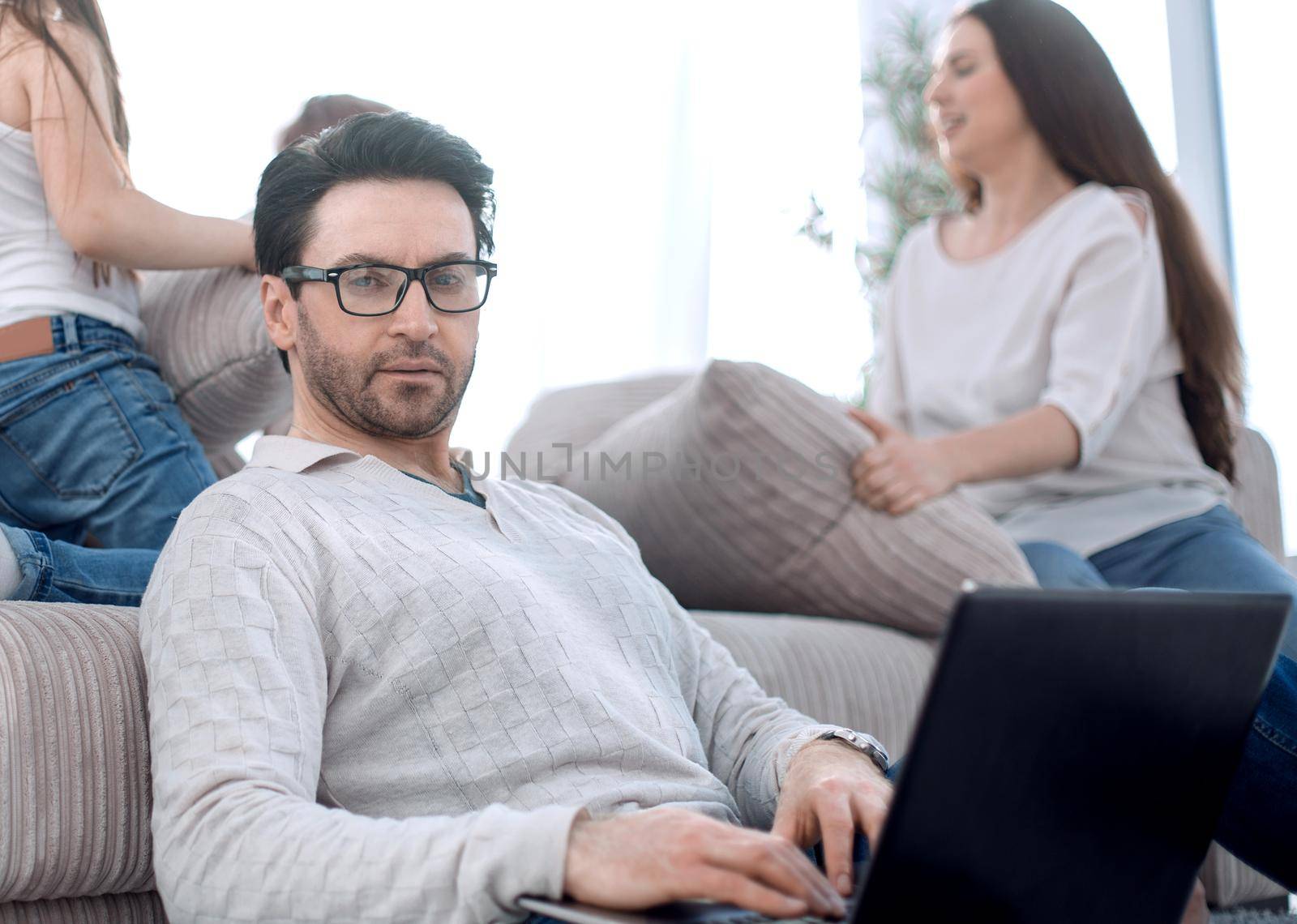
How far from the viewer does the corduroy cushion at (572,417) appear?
2.00m

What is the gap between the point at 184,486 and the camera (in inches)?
48.6

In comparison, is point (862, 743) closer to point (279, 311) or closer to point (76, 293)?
point (279, 311)

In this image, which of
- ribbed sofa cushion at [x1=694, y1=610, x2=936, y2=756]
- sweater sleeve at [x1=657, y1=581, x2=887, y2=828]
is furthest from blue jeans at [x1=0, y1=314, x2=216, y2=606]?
ribbed sofa cushion at [x1=694, y1=610, x2=936, y2=756]

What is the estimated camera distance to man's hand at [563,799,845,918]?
661 millimetres

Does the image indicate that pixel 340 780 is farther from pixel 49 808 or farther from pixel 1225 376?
pixel 1225 376

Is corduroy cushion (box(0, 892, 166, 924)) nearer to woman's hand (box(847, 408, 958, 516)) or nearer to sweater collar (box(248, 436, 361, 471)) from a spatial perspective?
sweater collar (box(248, 436, 361, 471))

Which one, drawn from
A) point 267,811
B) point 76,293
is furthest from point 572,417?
point 267,811

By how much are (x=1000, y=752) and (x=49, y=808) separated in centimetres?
59

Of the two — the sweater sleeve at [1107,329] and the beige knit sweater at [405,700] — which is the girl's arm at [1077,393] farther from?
the beige knit sweater at [405,700]

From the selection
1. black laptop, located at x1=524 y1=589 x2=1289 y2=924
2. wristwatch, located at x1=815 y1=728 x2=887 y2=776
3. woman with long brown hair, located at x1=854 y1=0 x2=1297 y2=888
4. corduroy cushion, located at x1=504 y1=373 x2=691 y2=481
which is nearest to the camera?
black laptop, located at x1=524 y1=589 x2=1289 y2=924

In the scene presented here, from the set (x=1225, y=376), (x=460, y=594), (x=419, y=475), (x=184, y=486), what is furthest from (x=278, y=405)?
(x=1225, y=376)

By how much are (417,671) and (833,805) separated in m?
0.31

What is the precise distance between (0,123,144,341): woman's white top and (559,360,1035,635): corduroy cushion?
716 mm

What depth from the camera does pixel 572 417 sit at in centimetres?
207
